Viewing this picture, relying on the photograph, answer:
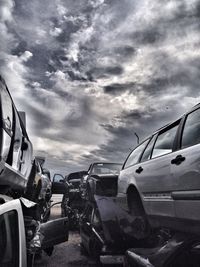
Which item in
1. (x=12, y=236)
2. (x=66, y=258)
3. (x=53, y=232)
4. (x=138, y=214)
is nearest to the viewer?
(x=12, y=236)

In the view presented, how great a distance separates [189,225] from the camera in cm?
394

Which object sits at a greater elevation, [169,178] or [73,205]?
[73,205]

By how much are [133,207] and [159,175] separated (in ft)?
4.62

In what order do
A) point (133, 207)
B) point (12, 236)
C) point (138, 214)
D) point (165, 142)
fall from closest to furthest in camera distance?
1. point (12, 236)
2. point (165, 142)
3. point (138, 214)
4. point (133, 207)

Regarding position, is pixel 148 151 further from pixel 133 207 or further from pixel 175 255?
pixel 175 255

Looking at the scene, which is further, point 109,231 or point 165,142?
point 109,231

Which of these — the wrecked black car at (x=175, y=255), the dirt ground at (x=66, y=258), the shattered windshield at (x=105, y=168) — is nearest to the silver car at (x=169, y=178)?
the wrecked black car at (x=175, y=255)

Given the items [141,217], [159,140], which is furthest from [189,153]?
[141,217]

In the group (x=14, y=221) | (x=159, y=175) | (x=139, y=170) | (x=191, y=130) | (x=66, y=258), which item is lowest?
(x=66, y=258)

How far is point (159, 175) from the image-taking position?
187 inches

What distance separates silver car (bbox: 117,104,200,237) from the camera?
385cm

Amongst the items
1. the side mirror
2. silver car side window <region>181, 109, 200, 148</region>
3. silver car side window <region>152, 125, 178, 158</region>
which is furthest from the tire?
the side mirror

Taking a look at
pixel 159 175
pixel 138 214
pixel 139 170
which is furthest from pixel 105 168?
pixel 159 175

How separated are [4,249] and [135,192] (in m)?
3.63
